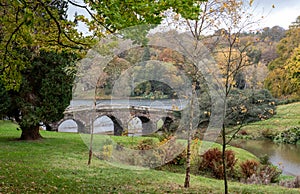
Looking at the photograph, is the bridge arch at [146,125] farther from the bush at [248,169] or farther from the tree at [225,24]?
the tree at [225,24]

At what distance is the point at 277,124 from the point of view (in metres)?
23.5

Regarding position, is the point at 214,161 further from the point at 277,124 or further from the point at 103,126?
the point at 277,124

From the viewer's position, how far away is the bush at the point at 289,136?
67.5ft

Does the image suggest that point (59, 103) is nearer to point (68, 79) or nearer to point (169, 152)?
A: point (68, 79)

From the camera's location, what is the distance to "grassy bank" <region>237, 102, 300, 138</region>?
72.8 feet

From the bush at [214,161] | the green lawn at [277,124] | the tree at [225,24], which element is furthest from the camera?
the green lawn at [277,124]

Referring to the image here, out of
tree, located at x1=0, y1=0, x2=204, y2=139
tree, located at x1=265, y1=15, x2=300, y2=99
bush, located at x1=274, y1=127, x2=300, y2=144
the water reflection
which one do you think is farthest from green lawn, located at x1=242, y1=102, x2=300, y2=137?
tree, located at x1=0, y1=0, x2=204, y2=139

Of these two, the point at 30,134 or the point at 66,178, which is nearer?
the point at 66,178

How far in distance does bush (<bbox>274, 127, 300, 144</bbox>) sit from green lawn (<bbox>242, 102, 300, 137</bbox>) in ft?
2.73

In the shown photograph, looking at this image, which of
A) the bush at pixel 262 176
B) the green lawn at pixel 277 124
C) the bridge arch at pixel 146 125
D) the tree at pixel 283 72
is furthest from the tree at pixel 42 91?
the tree at pixel 283 72

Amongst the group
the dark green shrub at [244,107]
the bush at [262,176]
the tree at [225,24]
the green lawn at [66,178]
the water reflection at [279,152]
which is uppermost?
the tree at [225,24]

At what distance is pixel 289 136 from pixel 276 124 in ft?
7.83

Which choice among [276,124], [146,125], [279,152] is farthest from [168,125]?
[276,124]

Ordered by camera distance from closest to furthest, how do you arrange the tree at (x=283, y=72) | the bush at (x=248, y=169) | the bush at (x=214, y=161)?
the bush at (x=248, y=169), the bush at (x=214, y=161), the tree at (x=283, y=72)
